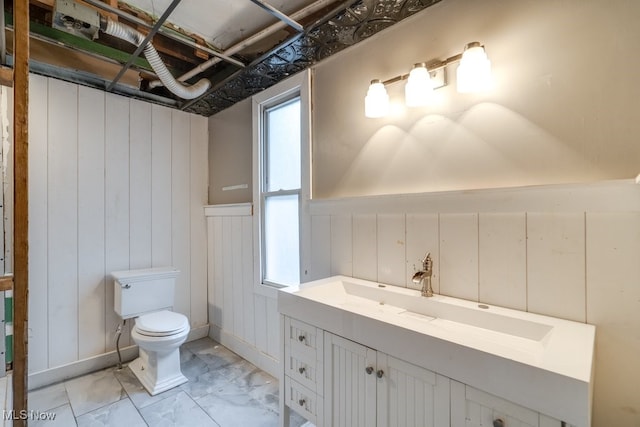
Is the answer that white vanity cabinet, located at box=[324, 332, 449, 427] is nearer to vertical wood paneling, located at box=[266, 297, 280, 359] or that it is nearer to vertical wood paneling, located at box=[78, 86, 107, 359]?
vertical wood paneling, located at box=[266, 297, 280, 359]

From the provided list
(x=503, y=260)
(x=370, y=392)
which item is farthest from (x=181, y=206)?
(x=503, y=260)

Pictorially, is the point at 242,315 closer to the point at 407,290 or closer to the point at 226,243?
the point at 226,243

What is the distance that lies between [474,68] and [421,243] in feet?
2.66

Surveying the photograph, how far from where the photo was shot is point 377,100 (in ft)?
5.22

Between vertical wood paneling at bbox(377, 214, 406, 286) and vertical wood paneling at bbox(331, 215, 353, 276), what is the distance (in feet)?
0.72

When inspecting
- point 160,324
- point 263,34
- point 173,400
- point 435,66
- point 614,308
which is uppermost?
point 263,34

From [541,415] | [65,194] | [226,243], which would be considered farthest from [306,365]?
[65,194]

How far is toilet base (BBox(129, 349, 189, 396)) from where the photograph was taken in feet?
7.01

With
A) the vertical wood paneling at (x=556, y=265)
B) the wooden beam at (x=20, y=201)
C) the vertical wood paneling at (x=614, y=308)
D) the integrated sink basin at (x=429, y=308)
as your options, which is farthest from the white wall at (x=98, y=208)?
the vertical wood paneling at (x=614, y=308)

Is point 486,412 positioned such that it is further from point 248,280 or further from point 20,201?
point 248,280

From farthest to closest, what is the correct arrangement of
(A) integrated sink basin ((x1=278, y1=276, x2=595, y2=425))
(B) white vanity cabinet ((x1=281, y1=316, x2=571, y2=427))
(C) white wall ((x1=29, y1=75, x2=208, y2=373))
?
(C) white wall ((x1=29, y1=75, x2=208, y2=373))
(B) white vanity cabinet ((x1=281, y1=316, x2=571, y2=427))
(A) integrated sink basin ((x1=278, y1=276, x2=595, y2=425))

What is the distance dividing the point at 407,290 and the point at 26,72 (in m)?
1.97

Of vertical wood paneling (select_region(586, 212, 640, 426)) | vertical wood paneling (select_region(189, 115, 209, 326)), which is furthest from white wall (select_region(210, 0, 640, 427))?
vertical wood paneling (select_region(189, 115, 209, 326))

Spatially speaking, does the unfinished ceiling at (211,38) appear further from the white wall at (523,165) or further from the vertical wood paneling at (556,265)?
the vertical wood paneling at (556,265)
